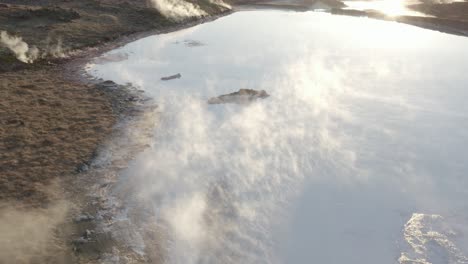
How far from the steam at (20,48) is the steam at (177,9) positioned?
16.6 m

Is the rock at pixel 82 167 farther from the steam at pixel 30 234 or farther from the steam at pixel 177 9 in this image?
the steam at pixel 177 9

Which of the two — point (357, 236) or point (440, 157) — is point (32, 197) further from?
point (440, 157)

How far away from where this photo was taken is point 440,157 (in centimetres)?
1194

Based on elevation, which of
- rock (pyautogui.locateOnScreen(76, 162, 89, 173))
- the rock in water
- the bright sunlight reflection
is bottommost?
rock (pyautogui.locateOnScreen(76, 162, 89, 173))

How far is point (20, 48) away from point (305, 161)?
53.0 ft

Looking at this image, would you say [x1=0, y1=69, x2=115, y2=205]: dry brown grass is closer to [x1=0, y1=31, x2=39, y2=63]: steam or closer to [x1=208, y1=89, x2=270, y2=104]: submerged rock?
[x1=0, y1=31, x2=39, y2=63]: steam

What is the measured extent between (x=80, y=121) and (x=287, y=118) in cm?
707

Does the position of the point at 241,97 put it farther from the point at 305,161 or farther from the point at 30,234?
the point at 30,234

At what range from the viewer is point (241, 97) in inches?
648

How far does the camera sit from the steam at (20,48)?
19.6 metres

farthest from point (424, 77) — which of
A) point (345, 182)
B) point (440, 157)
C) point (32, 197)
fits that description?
point (32, 197)

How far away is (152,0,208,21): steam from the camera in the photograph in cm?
3663

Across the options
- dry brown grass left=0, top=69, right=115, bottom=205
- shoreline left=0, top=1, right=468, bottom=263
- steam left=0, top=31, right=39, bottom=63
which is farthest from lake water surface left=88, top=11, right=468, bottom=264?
steam left=0, top=31, right=39, bottom=63

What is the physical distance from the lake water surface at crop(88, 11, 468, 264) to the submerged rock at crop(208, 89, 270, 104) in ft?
1.54
